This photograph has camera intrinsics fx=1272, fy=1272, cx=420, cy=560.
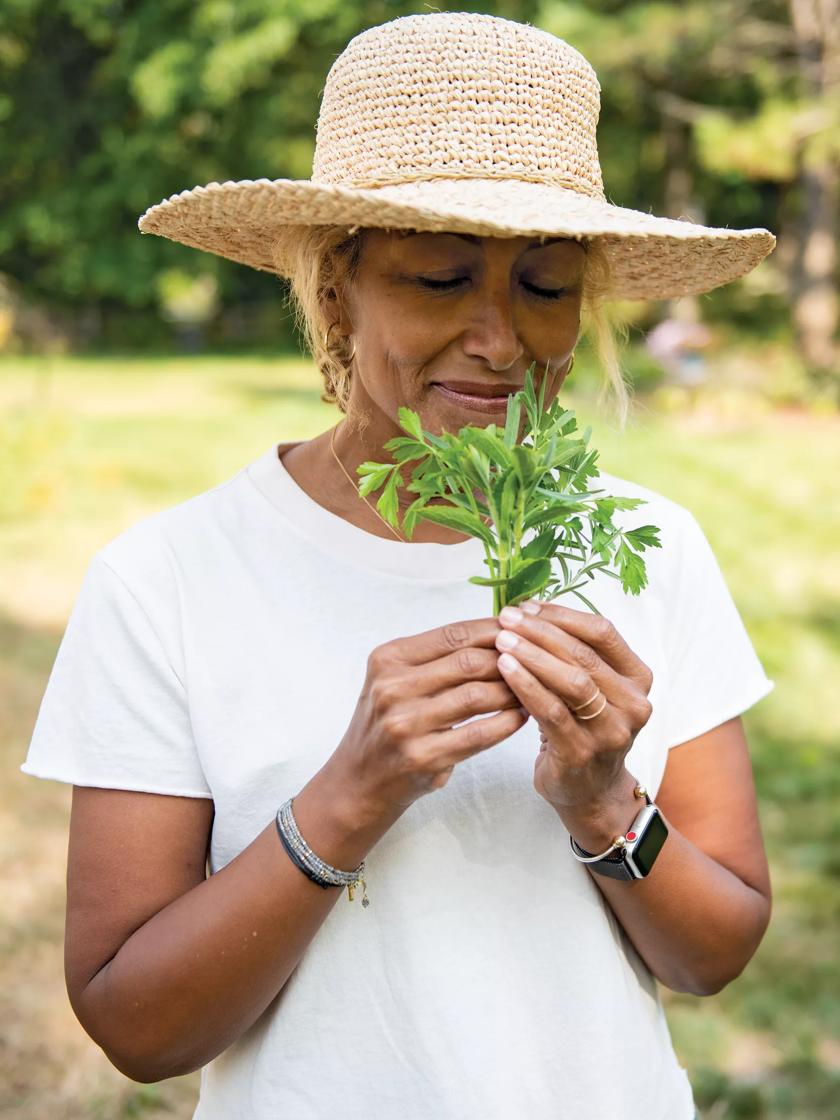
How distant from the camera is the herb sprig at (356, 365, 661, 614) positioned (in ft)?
5.25

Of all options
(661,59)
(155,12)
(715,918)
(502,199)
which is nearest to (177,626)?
(502,199)

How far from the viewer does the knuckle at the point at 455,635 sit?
1541 millimetres

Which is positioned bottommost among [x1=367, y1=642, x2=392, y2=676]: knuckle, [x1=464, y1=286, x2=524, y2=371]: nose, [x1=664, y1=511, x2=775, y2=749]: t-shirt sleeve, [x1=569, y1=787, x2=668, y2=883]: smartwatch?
[x1=569, y1=787, x2=668, y2=883]: smartwatch

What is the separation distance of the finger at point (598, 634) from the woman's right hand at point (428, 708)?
7 centimetres

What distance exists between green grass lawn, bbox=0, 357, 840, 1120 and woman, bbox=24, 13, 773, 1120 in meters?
0.45

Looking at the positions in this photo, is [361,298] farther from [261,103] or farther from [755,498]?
[261,103]

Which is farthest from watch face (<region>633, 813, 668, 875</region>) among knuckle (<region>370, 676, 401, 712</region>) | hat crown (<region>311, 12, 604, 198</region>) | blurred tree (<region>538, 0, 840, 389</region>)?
blurred tree (<region>538, 0, 840, 389</region>)

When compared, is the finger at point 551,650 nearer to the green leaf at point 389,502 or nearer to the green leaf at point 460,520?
the green leaf at point 460,520

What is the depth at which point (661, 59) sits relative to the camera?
1706 cm

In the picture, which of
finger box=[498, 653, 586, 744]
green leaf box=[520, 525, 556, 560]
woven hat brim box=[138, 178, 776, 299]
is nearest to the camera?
finger box=[498, 653, 586, 744]

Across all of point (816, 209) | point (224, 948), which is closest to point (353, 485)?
point (224, 948)

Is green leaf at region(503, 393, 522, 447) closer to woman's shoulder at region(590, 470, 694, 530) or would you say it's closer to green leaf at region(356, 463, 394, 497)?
green leaf at region(356, 463, 394, 497)

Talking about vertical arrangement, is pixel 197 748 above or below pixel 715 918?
above

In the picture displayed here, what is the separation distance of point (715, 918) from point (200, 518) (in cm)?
97
